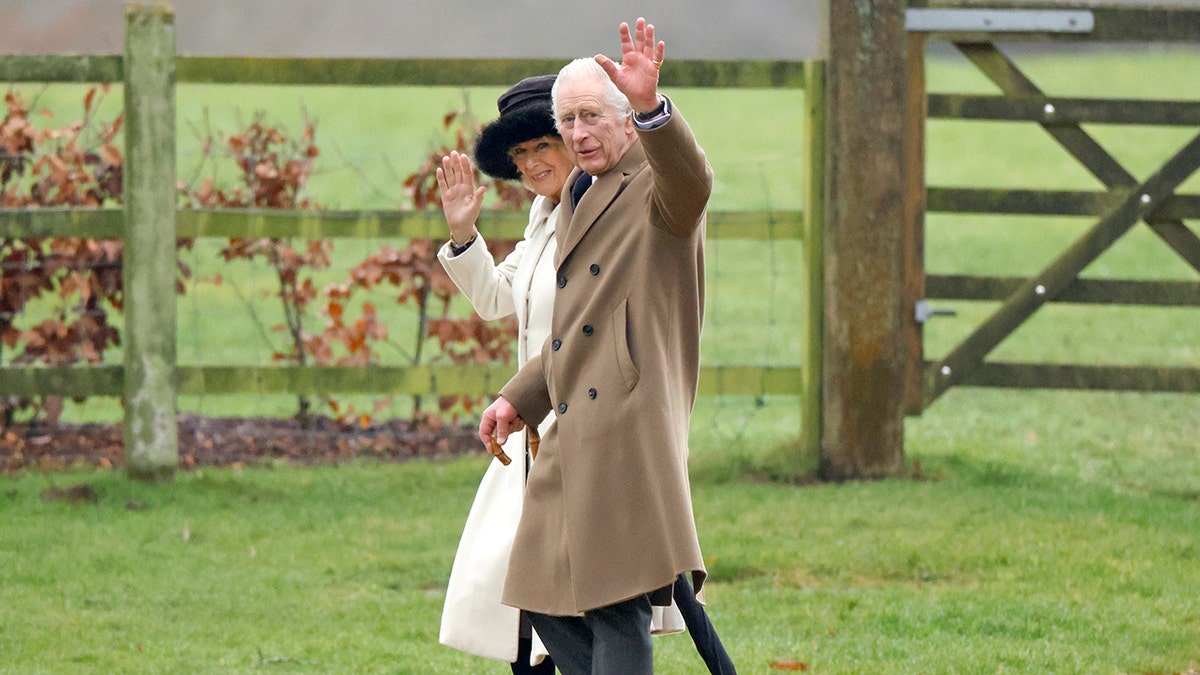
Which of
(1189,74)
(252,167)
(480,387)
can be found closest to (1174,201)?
(480,387)

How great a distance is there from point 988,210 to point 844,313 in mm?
770

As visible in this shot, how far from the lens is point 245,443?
7605 millimetres

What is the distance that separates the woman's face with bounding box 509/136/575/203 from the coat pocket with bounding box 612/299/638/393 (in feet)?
1.78

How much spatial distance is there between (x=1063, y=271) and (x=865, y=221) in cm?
91

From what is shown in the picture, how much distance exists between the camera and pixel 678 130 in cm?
301

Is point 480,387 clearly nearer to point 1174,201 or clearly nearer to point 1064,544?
point 1064,544

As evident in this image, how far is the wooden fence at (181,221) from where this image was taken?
6727 millimetres

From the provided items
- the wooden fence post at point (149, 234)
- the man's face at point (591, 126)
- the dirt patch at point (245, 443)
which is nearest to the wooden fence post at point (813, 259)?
the dirt patch at point (245, 443)

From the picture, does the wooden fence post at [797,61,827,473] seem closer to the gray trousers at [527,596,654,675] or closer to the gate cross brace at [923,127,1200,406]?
the gate cross brace at [923,127,1200,406]

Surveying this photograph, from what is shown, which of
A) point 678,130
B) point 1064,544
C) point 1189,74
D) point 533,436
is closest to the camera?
point 678,130

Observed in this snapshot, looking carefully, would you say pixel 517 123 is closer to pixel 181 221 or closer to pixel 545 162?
pixel 545 162

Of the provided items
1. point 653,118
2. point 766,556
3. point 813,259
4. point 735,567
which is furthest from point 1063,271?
point 653,118

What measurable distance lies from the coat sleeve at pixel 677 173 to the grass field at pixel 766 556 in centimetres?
183

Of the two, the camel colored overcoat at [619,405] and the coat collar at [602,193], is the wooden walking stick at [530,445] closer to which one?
the camel colored overcoat at [619,405]
